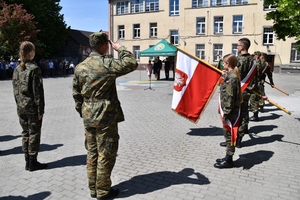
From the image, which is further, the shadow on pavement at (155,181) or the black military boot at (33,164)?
the black military boot at (33,164)

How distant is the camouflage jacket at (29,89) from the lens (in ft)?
14.9

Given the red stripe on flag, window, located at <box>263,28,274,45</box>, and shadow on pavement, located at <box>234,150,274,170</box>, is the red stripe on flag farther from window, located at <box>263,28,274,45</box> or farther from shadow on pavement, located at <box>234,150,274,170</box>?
window, located at <box>263,28,274,45</box>

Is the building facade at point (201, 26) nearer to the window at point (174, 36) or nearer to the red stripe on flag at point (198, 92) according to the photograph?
the window at point (174, 36)

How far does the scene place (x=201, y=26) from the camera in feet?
127

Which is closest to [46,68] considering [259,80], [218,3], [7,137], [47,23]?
[47,23]

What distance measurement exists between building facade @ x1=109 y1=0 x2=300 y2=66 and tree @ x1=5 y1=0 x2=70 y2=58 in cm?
793

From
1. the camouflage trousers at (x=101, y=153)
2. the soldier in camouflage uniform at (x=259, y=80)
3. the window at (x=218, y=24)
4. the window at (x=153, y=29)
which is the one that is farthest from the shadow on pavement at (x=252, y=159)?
the window at (x=153, y=29)

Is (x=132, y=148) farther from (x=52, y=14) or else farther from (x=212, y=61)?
(x=52, y=14)

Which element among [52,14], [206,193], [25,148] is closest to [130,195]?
[206,193]

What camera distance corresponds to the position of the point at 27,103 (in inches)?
182

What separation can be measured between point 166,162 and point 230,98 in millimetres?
1596

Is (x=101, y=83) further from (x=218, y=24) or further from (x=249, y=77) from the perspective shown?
(x=218, y=24)

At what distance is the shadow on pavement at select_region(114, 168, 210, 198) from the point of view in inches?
163

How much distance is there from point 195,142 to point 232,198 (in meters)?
2.63
